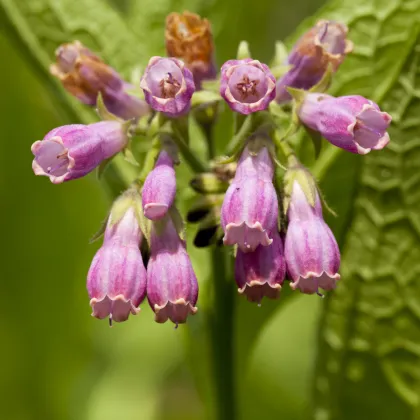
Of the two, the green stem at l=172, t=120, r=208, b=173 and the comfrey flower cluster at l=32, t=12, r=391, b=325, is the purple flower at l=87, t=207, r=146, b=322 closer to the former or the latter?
the comfrey flower cluster at l=32, t=12, r=391, b=325

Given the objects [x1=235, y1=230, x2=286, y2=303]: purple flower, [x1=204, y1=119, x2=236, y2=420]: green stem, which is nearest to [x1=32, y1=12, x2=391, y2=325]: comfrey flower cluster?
[x1=235, y1=230, x2=286, y2=303]: purple flower

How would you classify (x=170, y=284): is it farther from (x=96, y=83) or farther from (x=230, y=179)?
(x=96, y=83)

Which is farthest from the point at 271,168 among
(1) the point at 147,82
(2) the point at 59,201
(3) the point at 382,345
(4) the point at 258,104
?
(2) the point at 59,201

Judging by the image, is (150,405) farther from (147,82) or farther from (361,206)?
(147,82)

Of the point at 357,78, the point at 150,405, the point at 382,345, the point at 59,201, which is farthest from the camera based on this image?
the point at 150,405

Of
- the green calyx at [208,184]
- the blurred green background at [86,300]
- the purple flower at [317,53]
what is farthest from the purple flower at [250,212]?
the blurred green background at [86,300]

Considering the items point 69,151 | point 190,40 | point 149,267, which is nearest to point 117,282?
point 149,267
